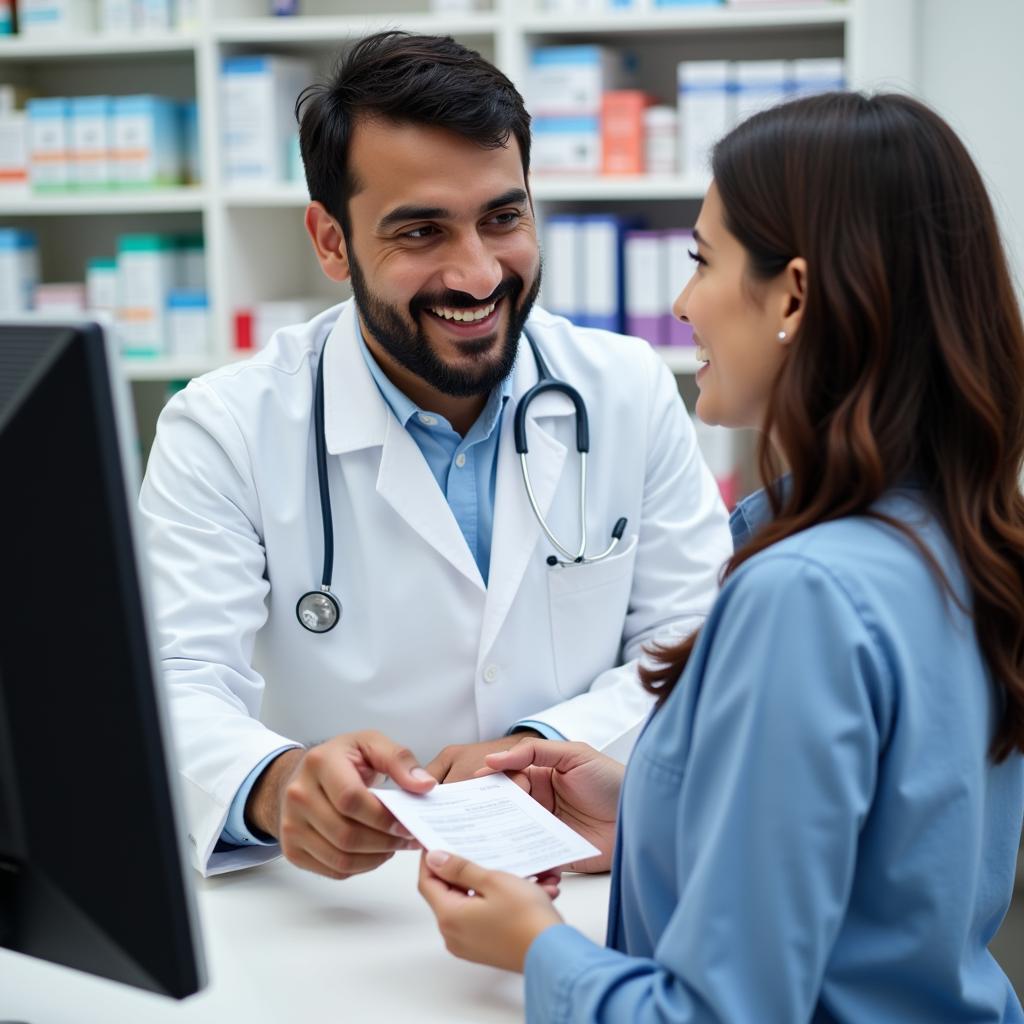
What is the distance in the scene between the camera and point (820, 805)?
71 centimetres

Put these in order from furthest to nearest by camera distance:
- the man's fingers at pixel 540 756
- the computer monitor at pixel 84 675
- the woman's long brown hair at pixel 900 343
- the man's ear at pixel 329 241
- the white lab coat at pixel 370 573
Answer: the man's ear at pixel 329 241, the white lab coat at pixel 370 573, the man's fingers at pixel 540 756, the woman's long brown hair at pixel 900 343, the computer monitor at pixel 84 675

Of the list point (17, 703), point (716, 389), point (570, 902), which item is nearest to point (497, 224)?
point (716, 389)

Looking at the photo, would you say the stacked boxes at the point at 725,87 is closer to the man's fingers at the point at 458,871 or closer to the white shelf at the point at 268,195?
the white shelf at the point at 268,195

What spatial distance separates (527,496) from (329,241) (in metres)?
0.45

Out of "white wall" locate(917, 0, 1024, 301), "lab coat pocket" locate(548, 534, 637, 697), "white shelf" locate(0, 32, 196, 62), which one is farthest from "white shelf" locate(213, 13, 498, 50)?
"lab coat pocket" locate(548, 534, 637, 697)

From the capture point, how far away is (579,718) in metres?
1.40

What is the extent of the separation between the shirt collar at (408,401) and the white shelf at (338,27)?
133 cm

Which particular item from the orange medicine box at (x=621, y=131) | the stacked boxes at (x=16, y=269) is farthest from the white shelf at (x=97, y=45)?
the orange medicine box at (x=621, y=131)

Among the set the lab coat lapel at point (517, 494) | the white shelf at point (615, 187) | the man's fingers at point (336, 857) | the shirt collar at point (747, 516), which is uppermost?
the white shelf at point (615, 187)

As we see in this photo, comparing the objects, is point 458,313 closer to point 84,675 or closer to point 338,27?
point 84,675

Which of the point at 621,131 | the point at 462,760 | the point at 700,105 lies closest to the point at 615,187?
the point at 621,131

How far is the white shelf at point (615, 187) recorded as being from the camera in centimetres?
265

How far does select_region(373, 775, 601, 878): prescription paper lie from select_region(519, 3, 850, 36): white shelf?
6.34 feet

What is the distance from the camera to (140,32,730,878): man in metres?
1.47
